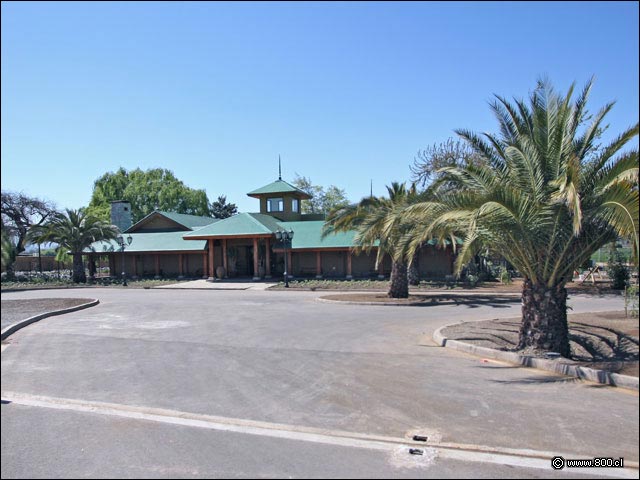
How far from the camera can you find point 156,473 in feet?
14.3

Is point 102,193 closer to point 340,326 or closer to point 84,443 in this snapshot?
point 340,326

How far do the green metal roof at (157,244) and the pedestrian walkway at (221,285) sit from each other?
390 centimetres

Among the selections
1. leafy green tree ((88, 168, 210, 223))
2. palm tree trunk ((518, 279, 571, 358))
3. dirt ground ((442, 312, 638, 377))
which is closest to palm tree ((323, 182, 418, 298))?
dirt ground ((442, 312, 638, 377))

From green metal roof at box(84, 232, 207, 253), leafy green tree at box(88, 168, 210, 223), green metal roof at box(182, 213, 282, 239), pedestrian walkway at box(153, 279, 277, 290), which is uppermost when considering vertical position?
leafy green tree at box(88, 168, 210, 223)

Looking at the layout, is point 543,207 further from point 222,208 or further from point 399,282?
point 222,208

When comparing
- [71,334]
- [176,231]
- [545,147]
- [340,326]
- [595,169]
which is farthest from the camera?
[176,231]

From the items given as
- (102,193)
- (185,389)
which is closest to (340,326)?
(185,389)

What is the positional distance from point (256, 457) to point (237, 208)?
8329 centimetres

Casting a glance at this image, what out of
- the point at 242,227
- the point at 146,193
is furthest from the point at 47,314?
the point at 146,193

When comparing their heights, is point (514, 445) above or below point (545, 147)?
below

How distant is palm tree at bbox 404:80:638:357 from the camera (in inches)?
349

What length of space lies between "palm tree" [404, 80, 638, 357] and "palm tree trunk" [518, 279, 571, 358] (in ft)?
0.06

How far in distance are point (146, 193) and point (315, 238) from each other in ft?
142

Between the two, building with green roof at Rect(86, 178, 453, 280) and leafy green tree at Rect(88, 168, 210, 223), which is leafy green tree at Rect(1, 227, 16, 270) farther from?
leafy green tree at Rect(88, 168, 210, 223)
